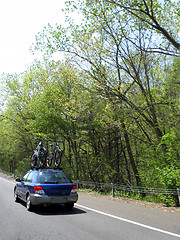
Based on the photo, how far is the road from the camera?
514 centimetres

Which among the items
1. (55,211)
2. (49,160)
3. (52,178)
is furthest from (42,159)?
(55,211)

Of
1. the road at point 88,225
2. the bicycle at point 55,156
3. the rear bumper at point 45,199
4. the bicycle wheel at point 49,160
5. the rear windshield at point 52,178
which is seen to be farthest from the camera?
the bicycle wheel at point 49,160

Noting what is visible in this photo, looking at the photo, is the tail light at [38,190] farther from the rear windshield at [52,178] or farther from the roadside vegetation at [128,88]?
the roadside vegetation at [128,88]

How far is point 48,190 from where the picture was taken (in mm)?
7766

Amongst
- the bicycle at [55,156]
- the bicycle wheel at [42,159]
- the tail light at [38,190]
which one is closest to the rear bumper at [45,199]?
the tail light at [38,190]

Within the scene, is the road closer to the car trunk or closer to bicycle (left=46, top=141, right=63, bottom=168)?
the car trunk

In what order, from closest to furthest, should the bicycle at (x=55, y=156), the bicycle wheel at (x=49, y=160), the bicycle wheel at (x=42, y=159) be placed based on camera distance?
the bicycle wheel at (x=42, y=159) < the bicycle at (x=55, y=156) < the bicycle wheel at (x=49, y=160)

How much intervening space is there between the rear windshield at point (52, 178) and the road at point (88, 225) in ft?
3.56

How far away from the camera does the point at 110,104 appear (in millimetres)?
13633

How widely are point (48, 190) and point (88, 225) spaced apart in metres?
2.20

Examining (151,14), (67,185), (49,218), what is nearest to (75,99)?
(151,14)

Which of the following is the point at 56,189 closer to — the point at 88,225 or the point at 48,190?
the point at 48,190

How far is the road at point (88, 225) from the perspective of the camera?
5.14 meters

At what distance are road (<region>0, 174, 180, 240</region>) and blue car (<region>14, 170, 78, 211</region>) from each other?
0.43m
